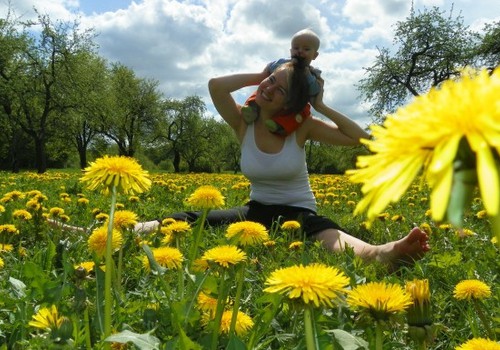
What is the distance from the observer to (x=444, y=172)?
465 millimetres

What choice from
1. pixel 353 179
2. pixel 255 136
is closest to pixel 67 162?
pixel 255 136

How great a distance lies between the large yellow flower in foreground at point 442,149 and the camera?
0.44 metres

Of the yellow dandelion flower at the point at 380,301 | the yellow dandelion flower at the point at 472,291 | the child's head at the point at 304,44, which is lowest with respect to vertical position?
the yellow dandelion flower at the point at 472,291

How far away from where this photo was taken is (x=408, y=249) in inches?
107

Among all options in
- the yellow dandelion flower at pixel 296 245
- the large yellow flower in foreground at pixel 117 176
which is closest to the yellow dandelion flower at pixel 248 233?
the large yellow flower in foreground at pixel 117 176

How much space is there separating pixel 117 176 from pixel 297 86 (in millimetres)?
2880

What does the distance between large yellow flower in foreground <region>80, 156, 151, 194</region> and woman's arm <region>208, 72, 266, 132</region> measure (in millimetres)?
3211

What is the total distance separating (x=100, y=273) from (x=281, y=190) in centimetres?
273

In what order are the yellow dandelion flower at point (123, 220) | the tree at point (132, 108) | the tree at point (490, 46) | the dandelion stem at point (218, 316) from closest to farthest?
1. the dandelion stem at point (218, 316)
2. the yellow dandelion flower at point (123, 220)
3. the tree at point (490, 46)
4. the tree at point (132, 108)

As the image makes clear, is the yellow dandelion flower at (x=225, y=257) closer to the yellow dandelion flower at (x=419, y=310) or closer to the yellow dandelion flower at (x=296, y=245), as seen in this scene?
the yellow dandelion flower at (x=419, y=310)

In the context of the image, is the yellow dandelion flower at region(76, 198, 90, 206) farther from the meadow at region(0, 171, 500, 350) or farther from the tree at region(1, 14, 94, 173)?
the tree at region(1, 14, 94, 173)

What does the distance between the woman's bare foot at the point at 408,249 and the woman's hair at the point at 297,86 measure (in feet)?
5.14

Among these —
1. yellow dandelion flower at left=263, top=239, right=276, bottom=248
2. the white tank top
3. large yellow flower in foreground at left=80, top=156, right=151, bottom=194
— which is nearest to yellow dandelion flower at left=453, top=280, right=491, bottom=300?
large yellow flower in foreground at left=80, top=156, right=151, bottom=194

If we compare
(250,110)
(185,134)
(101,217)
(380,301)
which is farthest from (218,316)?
(185,134)
